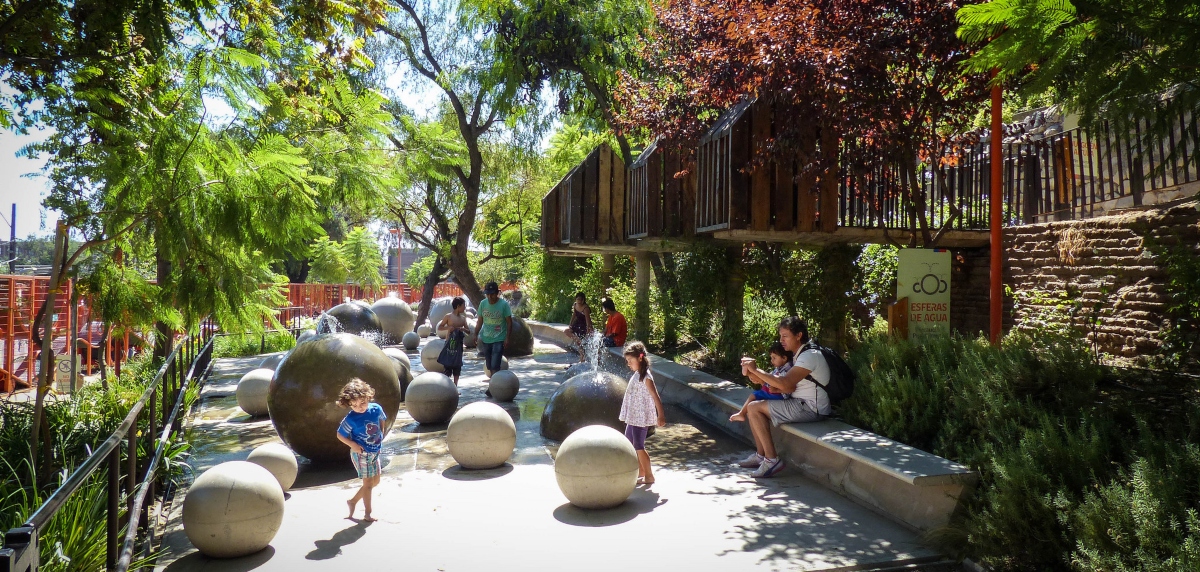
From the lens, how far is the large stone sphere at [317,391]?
26.3 feet

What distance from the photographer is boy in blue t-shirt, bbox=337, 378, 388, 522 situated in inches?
256

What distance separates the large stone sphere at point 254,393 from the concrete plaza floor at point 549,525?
179cm

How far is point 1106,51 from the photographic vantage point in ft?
14.1

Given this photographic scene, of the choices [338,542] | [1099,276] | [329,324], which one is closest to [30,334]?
[329,324]

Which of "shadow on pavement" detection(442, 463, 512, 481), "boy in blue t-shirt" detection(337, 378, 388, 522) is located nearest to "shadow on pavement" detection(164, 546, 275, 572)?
"boy in blue t-shirt" detection(337, 378, 388, 522)

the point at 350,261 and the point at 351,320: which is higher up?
the point at 350,261

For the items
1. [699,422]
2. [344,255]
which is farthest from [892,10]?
[344,255]

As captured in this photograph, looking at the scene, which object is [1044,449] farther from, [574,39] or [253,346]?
[253,346]

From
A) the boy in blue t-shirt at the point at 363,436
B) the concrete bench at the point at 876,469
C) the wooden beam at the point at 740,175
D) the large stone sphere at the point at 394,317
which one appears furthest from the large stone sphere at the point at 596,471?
the large stone sphere at the point at 394,317

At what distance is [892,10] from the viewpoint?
9.42 metres

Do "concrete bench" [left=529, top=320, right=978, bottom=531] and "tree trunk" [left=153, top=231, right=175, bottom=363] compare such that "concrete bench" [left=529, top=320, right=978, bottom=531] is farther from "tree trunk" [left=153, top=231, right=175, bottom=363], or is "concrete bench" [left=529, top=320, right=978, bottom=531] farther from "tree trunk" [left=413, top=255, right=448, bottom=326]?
"tree trunk" [left=413, top=255, right=448, bottom=326]

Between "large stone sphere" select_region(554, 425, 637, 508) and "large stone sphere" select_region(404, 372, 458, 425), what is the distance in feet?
13.1

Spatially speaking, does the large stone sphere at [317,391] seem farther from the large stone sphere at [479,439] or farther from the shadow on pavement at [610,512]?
the shadow on pavement at [610,512]

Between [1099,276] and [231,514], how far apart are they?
9.68m
